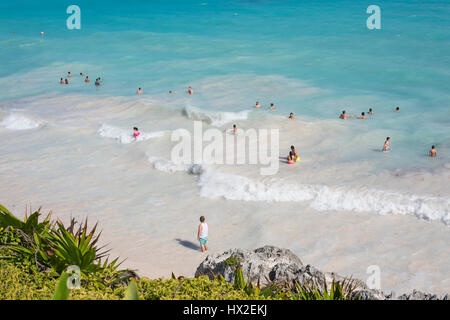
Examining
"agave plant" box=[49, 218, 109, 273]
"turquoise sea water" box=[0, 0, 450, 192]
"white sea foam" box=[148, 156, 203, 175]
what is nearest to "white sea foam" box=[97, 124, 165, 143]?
"white sea foam" box=[148, 156, 203, 175]

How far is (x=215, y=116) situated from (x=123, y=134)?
5755 millimetres

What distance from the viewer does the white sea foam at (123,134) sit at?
21766mm

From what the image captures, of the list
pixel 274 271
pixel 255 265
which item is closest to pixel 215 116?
pixel 255 265

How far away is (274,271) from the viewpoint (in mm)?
6797

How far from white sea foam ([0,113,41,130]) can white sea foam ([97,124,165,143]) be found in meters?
4.07

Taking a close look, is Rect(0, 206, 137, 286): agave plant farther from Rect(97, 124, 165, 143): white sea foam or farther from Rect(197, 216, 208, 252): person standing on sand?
Rect(97, 124, 165, 143): white sea foam

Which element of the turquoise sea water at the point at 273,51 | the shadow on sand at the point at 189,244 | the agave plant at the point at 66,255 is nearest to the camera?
the agave plant at the point at 66,255

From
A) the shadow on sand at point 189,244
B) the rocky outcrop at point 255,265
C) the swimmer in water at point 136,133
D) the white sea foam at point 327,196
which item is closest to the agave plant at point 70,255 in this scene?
the rocky outcrop at point 255,265

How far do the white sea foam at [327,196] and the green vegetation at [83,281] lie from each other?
879cm

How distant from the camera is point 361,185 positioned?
1616 centimetres

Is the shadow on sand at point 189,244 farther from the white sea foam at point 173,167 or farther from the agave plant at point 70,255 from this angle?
the agave plant at point 70,255

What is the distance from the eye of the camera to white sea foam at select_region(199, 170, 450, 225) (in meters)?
14.2
